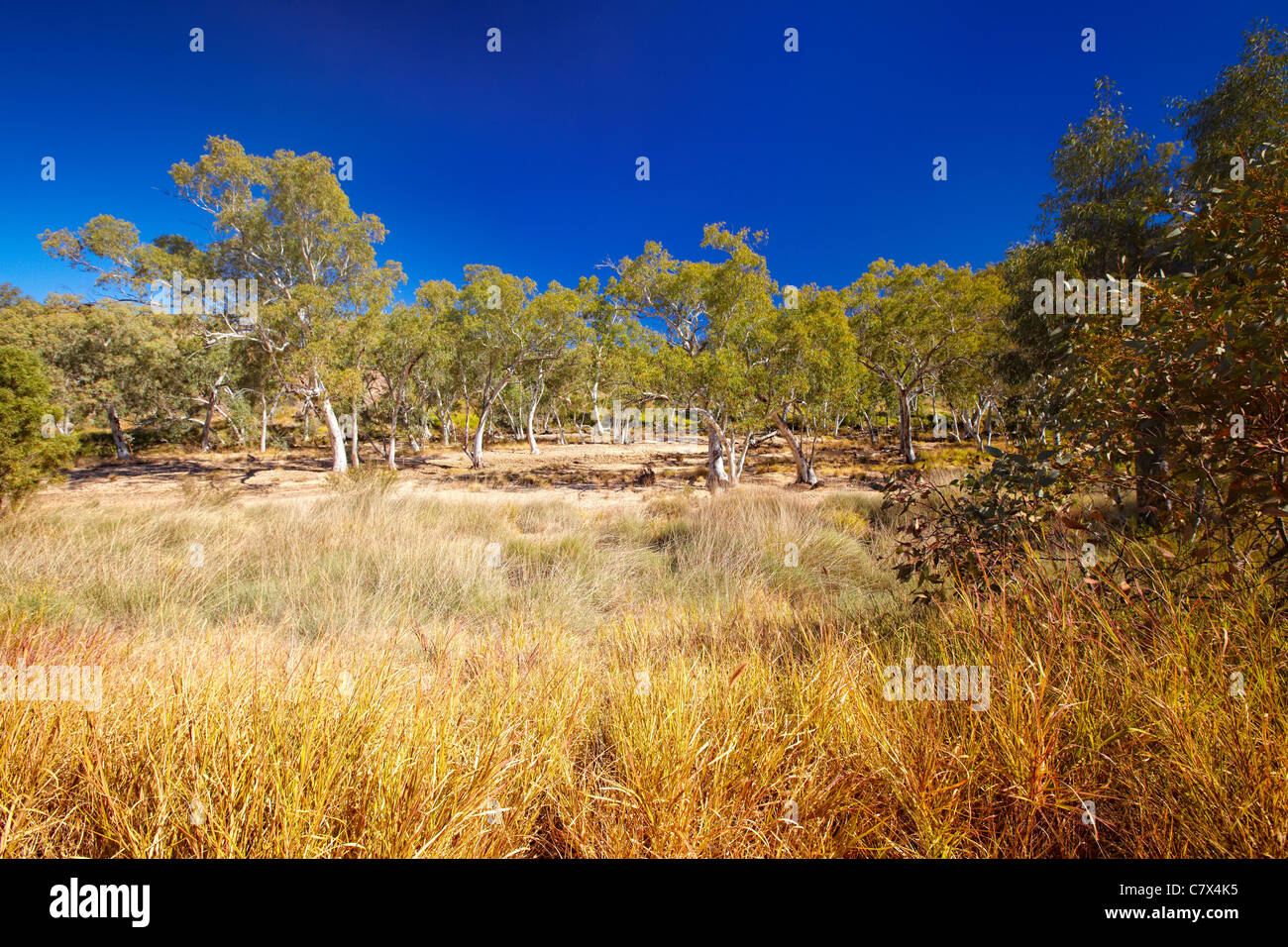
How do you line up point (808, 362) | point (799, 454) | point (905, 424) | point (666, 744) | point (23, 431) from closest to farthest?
1. point (666, 744)
2. point (23, 431)
3. point (808, 362)
4. point (799, 454)
5. point (905, 424)

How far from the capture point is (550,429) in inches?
2148

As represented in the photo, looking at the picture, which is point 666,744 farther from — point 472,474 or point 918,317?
point 472,474

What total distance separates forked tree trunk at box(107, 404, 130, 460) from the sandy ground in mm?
716

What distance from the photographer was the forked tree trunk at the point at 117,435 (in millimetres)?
23409

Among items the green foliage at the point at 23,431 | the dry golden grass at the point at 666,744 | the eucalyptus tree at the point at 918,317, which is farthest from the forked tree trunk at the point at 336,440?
the eucalyptus tree at the point at 918,317

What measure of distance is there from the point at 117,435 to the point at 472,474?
2013 centimetres

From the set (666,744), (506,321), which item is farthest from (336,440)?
(666,744)

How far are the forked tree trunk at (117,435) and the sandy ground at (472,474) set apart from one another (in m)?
0.72

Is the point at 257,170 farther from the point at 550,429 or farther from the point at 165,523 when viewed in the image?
the point at 550,429

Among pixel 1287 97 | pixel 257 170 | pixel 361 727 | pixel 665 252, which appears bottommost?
pixel 361 727

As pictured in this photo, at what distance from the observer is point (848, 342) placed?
51.5 feet

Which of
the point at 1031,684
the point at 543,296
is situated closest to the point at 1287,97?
the point at 1031,684

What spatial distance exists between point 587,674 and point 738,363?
1321cm

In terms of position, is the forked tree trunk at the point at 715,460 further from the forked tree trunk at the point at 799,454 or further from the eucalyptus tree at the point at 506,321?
the eucalyptus tree at the point at 506,321
